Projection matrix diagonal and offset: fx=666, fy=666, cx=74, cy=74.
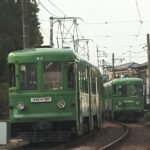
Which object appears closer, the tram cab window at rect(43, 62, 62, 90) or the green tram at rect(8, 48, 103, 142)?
the green tram at rect(8, 48, 103, 142)

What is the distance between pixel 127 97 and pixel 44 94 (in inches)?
932

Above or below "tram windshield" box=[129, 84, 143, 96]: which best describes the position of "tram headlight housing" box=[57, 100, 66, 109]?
below

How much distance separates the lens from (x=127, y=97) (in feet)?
148

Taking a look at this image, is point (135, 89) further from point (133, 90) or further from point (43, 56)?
point (43, 56)

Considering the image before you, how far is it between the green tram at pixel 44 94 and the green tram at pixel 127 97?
22.2 meters

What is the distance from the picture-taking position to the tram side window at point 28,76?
22.1 metres

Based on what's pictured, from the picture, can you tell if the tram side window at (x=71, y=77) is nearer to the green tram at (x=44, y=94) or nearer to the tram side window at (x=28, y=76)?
the green tram at (x=44, y=94)

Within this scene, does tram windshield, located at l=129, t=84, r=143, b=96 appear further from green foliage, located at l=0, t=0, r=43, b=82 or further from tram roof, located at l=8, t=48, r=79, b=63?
tram roof, located at l=8, t=48, r=79, b=63

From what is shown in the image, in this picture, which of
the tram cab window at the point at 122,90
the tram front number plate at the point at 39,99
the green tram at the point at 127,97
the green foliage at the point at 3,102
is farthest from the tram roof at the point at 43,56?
the tram cab window at the point at 122,90

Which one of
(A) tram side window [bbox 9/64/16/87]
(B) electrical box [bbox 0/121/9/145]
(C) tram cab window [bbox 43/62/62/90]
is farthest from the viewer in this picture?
(A) tram side window [bbox 9/64/16/87]

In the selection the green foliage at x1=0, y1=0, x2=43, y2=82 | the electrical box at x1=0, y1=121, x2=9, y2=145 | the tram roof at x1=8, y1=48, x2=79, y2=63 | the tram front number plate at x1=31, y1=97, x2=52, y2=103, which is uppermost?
the green foliage at x1=0, y1=0, x2=43, y2=82

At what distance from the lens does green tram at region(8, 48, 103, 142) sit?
21844 mm

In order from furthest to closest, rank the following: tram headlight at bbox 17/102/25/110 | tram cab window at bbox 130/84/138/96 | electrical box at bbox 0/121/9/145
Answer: tram cab window at bbox 130/84/138/96 → tram headlight at bbox 17/102/25/110 → electrical box at bbox 0/121/9/145

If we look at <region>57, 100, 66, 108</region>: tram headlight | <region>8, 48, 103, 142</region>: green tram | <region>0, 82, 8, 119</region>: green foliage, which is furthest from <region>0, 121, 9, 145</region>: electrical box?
<region>0, 82, 8, 119</region>: green foliage
